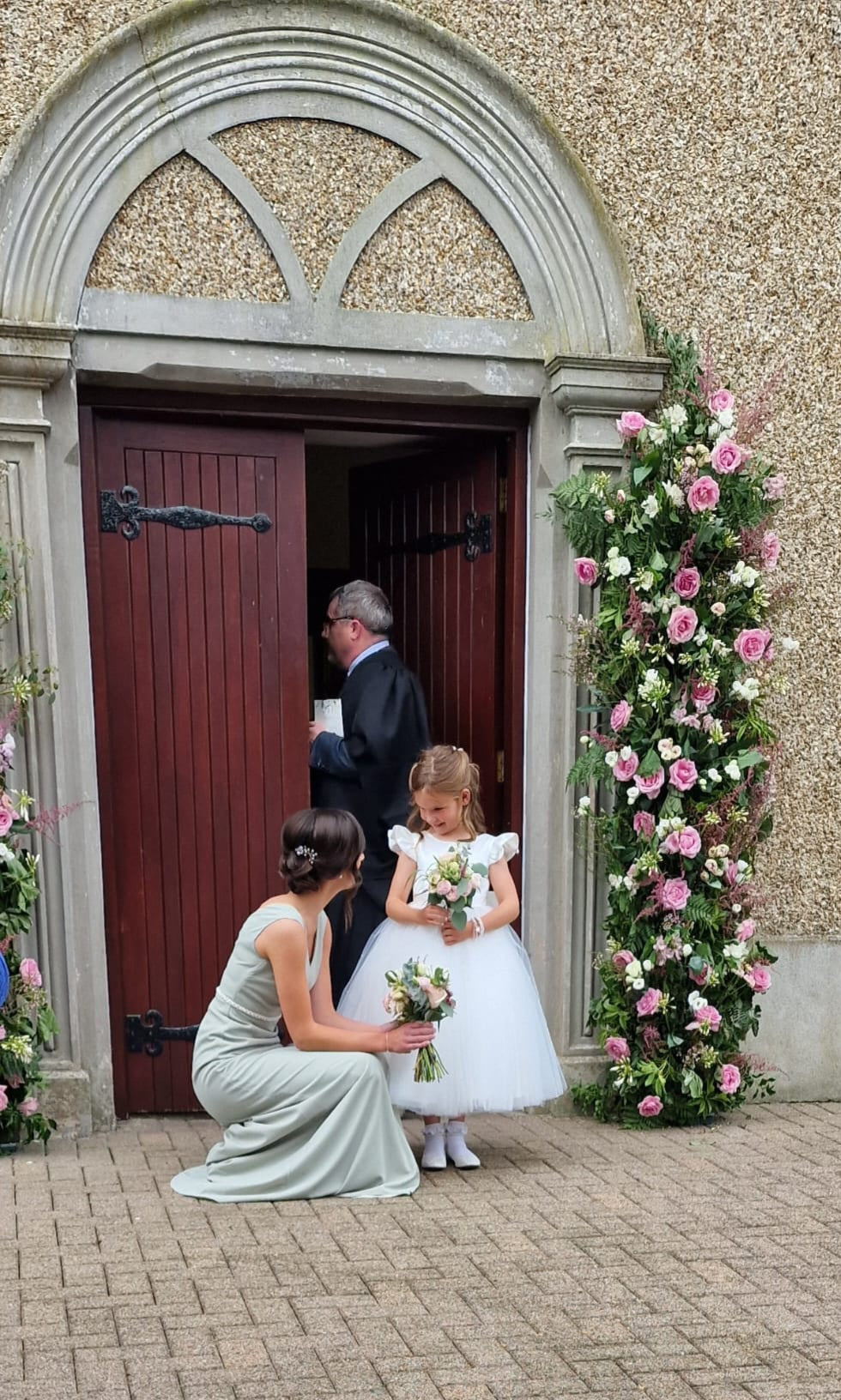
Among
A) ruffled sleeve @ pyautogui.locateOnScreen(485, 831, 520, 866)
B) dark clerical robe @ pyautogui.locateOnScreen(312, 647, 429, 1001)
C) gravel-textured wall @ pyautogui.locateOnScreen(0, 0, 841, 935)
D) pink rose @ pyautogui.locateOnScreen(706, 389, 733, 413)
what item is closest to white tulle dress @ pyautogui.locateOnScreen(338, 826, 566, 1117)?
ruffled sleeve @ pyautogui.locateOnScreen(485, 831, 520, 866)

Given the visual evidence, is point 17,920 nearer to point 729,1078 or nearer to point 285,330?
point 285,330

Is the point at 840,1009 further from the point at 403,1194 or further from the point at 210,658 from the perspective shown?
the point at 210,658

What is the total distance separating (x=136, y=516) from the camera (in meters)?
4.46

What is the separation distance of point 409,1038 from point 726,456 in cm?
229

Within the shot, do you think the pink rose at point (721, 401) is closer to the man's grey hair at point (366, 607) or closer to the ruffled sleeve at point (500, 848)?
the man's grey hair at point (366, 607)

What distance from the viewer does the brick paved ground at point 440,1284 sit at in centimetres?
258

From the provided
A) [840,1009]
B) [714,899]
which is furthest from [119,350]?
[840,1009]

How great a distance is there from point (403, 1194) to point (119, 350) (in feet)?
9.67

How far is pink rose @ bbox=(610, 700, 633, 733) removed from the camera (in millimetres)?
4387

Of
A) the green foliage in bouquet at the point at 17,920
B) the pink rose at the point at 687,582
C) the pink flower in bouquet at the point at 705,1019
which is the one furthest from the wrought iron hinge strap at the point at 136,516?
the pink flower in bouquet at the point at 705,1019

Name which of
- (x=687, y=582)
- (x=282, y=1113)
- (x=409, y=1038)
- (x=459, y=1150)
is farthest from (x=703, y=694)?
(x=282, y=1113)

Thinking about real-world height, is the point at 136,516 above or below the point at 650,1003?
above

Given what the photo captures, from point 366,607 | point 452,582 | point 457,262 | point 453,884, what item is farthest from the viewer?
point 452,582

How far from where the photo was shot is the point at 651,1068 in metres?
4.46
